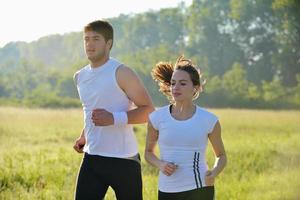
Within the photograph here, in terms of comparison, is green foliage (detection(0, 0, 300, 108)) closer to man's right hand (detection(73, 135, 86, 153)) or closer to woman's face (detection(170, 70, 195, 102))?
man's right hand (detection(73, 135, 86, 153))

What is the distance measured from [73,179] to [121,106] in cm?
413

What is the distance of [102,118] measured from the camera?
10.4 ft

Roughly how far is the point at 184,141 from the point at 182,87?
27cm

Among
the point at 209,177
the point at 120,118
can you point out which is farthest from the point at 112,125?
the point at 209,177

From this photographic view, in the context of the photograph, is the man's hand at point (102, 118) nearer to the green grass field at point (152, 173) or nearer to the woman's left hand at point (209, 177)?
the woman's left hand at point (209, 177)

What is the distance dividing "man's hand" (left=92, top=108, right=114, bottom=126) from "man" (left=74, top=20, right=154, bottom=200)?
0.11 meters

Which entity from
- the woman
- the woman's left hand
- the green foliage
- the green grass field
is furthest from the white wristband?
the green foliage

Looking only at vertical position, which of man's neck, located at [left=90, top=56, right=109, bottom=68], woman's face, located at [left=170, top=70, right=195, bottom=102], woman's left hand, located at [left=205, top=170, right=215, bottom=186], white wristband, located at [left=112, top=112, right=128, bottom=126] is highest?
man's neck, located at [left=90, top=56, right=109, bottom=68]

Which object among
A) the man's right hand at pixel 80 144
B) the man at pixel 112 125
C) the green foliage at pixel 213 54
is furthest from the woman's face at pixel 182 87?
the green foliage at pixel 213 54

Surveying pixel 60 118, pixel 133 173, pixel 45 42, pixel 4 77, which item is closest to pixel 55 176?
pixel 133 173

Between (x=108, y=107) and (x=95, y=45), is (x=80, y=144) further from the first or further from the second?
(x=95, y=45)

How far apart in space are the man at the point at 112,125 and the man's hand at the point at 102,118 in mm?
109

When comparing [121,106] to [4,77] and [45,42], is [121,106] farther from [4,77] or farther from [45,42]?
[45,42]

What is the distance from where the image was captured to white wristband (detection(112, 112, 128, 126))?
3.23 meters
